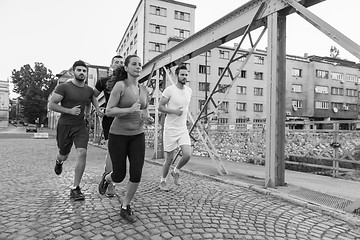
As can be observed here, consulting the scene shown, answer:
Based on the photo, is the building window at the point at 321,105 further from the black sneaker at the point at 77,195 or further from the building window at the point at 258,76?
the black sneaker at the point at 77,195

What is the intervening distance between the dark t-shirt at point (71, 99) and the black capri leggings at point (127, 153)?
1.33m

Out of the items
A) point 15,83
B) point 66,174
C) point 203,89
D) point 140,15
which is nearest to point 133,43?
point 140,15

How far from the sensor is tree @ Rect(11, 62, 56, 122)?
3260 inches

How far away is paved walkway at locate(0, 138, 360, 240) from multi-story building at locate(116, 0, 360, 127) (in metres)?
32.1

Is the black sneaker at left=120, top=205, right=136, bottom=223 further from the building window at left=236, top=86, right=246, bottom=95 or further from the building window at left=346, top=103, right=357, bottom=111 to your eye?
the building window at left=346, top=103, right=357, bottom=111

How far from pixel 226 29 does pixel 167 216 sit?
444 centimetres

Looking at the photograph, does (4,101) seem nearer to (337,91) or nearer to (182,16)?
(182,16)

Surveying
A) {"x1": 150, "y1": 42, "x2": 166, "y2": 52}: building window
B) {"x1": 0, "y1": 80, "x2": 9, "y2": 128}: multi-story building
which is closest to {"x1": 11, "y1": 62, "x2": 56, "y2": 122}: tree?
{"x1": 0, "y1": 80, "x2": 9, "y2": 128}: multi-story building

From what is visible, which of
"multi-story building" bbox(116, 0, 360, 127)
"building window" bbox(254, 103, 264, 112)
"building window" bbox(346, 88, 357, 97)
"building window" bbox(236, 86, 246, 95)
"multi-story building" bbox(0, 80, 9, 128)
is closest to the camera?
"multi-story building" bbox(116, 0, 360, 127)

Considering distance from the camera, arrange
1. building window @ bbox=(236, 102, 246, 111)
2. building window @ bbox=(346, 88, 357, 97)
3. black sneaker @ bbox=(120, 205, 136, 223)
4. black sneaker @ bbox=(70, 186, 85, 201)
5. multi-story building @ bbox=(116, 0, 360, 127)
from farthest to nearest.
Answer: building window @ bbox=(346, 88, 357, 97) → building window @ bbox=(236, 102, 246, 111) → multi-story building @ bbox=(116, 0, 360, 127) → black sneaker @ bbox=(70, 186, 85, 201) → black sneaker @ bbox=(120, 205, 136, 223)

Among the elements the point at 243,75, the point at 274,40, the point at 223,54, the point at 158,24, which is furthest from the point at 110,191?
the point at 243,75

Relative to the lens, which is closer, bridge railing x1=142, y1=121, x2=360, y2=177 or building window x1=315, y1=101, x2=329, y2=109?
bridge railing x1=142, y1=121, x2=360, y2=177

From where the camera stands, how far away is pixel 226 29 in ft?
21.8

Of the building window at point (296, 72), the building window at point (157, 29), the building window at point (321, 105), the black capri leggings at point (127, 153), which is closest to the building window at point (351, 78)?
the building window at point (321, 105)
